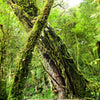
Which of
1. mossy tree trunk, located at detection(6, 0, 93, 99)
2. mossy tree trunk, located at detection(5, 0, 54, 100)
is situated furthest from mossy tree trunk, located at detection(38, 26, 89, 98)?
mossy tree trunk, located at detection(5, 0, 54, 100)

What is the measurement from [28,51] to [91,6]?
342 centimetres

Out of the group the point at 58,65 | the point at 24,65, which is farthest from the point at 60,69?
the point at 24,65

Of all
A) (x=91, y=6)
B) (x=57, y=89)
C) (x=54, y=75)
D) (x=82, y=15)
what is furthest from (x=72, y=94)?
(x=91, y=6)

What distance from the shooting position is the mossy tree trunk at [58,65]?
3.43m

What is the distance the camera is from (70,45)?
5.14 m

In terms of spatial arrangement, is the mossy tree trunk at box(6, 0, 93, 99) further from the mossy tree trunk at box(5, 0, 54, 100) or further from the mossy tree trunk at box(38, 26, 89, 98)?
the mossy tree trunk at box(5, 0, 54, 100)

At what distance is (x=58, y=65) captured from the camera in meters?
3.51

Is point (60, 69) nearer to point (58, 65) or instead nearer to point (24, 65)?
point (58, 65)

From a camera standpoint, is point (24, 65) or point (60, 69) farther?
point (60, 69)

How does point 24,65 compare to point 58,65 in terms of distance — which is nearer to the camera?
point 24,65

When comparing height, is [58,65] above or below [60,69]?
above

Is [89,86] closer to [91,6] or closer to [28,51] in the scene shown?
[28,51]

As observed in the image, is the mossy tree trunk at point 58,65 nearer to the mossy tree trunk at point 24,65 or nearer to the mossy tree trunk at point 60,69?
the mossy tree trunk at point 60,69

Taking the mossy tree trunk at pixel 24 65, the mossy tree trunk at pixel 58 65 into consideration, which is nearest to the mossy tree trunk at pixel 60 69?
the mossy tree trunk at pixel 58 65
